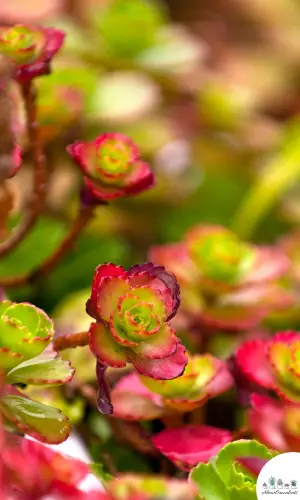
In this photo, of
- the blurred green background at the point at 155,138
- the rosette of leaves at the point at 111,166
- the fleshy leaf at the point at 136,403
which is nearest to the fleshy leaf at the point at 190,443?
the fleshy leaf at the point at 136,403

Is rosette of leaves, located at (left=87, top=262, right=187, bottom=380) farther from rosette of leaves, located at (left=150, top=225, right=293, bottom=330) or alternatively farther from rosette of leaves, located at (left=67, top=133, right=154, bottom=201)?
rosette of leaves, located at (left=150, top=225, right=293, bottom=330)

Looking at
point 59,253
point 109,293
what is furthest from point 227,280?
point 109,293

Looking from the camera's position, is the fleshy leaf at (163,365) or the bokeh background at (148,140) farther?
the bokeh background at (148,140)

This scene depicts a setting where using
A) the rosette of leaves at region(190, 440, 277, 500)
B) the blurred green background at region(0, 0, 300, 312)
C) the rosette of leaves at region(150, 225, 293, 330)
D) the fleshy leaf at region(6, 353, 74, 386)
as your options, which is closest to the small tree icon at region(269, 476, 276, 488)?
the rosette of leaves at region(190, 440, 277, 500)

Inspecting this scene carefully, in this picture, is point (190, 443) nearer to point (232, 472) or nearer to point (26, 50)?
point (232, 472)

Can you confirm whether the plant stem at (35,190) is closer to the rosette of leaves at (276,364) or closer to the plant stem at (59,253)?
the plant stem at (59,253)

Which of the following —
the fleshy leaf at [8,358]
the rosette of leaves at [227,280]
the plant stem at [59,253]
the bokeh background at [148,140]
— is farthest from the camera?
the bokeh background at [148,140]

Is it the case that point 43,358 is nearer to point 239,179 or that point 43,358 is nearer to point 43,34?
point 43,34
